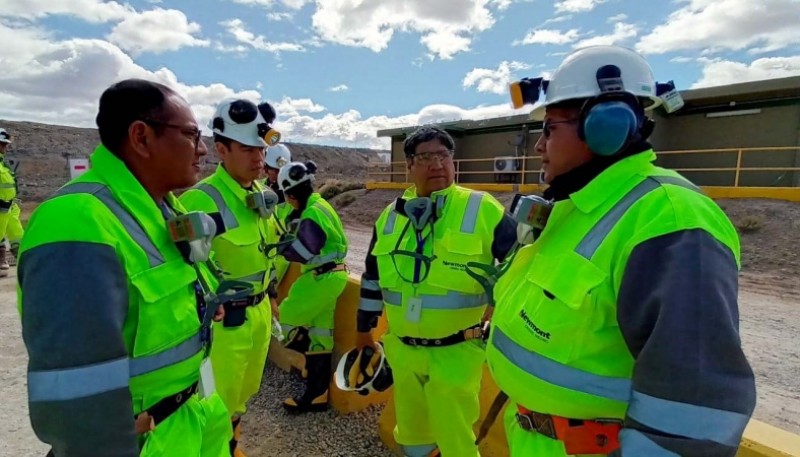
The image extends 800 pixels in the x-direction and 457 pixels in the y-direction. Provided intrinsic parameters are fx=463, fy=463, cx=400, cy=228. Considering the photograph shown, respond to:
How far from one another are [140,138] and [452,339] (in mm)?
1827

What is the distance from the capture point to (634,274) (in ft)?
3.70

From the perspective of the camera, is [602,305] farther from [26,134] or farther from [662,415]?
[26,134]

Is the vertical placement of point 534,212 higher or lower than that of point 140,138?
lower

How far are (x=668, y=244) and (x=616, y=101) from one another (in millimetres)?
494

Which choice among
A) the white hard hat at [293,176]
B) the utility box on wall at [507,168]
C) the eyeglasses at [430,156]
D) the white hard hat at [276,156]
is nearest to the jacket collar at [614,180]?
the eyeglasses at [430,156]

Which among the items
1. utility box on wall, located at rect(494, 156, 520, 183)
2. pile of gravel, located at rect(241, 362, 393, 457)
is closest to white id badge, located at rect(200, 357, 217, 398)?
pile of gravel, located at rect(241, 362, 393, 457)

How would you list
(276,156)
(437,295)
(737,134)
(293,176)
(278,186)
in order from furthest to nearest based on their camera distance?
(737,134) → (276,156) → (278,186) → (293,176) → (437,295)

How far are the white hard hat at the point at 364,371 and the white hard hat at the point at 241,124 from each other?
1.59 meters

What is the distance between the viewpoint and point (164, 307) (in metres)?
1.51

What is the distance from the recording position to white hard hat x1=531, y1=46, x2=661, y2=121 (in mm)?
1476

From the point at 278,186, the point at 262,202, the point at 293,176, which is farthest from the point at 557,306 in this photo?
the point at 278,186

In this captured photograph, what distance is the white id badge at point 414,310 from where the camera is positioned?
2.60 meters

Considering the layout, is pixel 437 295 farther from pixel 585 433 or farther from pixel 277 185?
pixel 277 185

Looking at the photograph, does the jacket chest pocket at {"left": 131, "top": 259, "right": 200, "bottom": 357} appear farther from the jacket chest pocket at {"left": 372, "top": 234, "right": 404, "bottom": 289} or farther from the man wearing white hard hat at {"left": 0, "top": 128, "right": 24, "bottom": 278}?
the man wearing white hard hat at {"left": 0, "top": 128, "right": 24, "bottom": 278}
